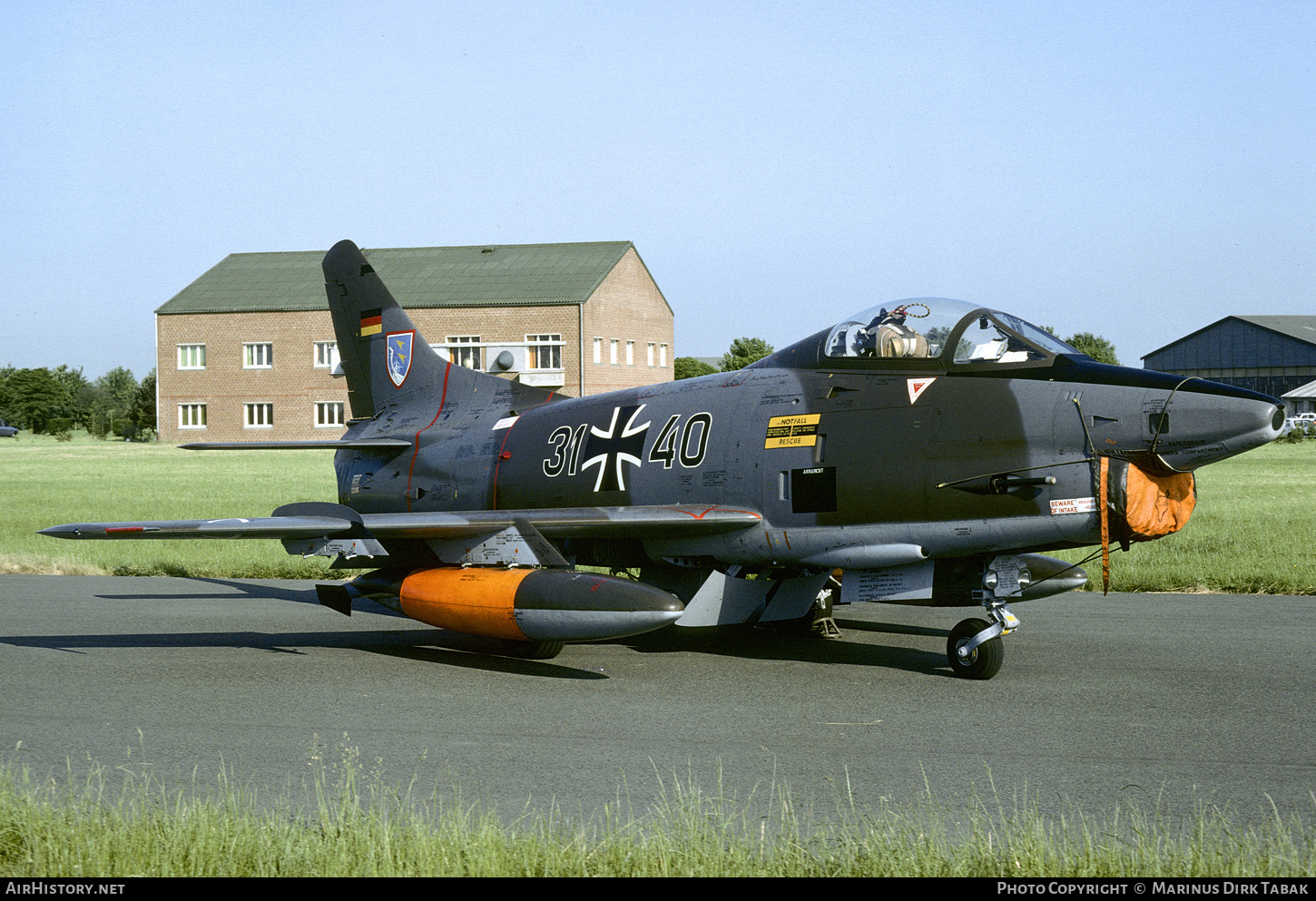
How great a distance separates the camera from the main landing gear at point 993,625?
27.8 feet

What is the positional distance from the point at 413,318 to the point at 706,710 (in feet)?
196

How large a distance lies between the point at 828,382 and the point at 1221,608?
5611 mm

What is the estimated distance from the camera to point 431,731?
23.4ft

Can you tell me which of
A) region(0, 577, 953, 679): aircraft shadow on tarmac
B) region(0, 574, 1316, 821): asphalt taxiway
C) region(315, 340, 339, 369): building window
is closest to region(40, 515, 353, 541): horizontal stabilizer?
region(0, 574, 1316, 821): asphalt taxiway

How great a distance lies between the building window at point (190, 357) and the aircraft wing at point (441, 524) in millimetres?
61940

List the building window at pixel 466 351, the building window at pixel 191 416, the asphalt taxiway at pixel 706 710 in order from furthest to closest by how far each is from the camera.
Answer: the building window at pixel 191 416 → the building window at pixel 466 351 → the asphalt taxiway at pixel 706 710

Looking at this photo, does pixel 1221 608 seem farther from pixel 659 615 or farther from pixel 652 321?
pixel 652 321

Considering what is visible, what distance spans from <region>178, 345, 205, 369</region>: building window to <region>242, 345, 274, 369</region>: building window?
290 centimetres

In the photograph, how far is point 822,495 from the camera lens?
8.98 metres

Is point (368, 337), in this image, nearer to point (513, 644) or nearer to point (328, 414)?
point (513, 644)

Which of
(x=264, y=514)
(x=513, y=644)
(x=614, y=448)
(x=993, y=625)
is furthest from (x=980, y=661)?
(x=264, y=514)

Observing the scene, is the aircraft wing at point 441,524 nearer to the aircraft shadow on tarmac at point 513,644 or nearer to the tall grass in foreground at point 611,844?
the aircraft shadow on tarmac at point 513,644

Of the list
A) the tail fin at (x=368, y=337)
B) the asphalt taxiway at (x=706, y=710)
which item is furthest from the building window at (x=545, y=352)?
the asphalt taxiway at (x=706, y=710)
